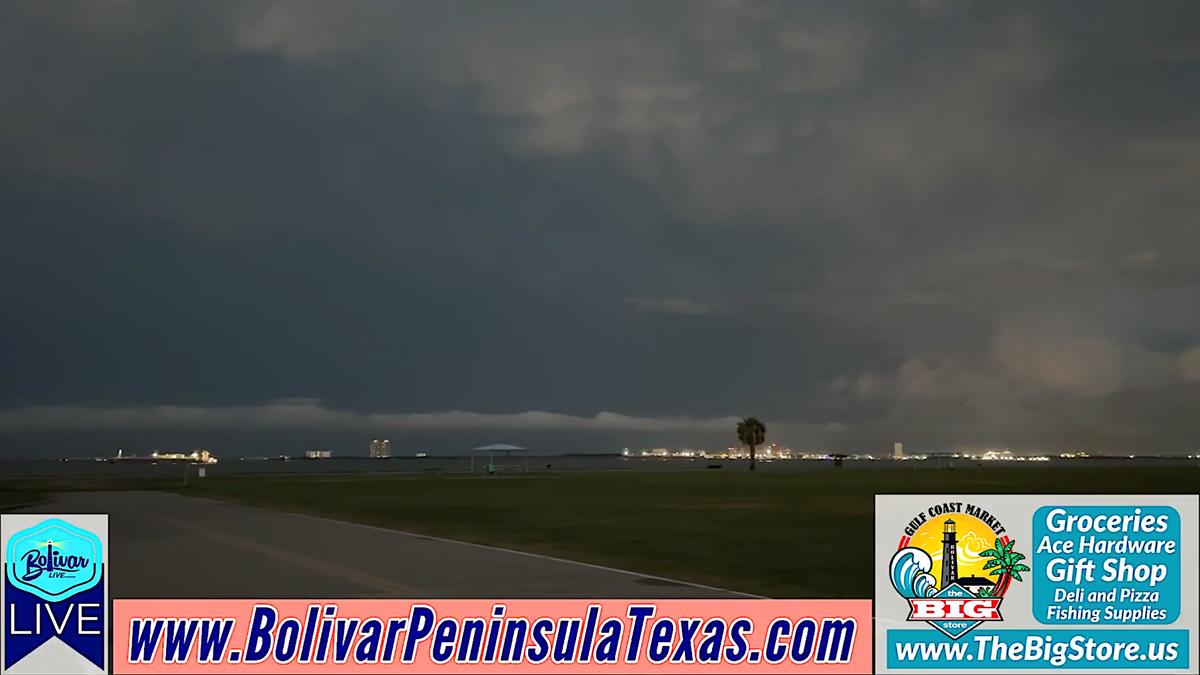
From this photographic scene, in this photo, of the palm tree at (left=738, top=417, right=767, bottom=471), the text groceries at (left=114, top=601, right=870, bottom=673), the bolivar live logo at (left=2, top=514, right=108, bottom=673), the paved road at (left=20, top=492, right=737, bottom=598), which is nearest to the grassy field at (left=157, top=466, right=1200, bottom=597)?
the paved road at (left=20, top=492, right=737, bottom=598)

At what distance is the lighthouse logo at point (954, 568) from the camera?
933 cm

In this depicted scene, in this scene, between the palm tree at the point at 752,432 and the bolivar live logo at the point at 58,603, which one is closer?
the bolivar live logo at the point at 58,603

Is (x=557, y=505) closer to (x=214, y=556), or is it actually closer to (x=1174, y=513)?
(x=214, y=556)

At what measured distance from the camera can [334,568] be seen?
15375 mm

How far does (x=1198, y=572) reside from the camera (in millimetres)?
9844

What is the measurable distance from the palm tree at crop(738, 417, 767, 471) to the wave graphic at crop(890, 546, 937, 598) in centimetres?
11662

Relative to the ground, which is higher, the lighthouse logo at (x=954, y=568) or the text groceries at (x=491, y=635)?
the lighthouse logo at (x=954, y=568)

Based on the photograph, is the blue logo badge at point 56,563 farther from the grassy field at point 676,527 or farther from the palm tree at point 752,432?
the palm tree at point 752,432

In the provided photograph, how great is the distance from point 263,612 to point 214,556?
6.21 meters

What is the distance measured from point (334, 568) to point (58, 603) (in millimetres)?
6572

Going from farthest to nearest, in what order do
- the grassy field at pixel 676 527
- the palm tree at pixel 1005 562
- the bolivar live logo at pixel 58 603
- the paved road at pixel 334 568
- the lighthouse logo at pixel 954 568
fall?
the grassy field at pixel 676 527
the paved road at pixel 334 568
the palm tree at pixel 1005 562
the lighthouse logo at pixel 954 568
the bolivar live logo at pixel 58 603

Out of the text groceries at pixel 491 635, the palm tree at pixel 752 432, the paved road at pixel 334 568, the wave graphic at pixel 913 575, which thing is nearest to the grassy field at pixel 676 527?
the paved road at pixel 334 568

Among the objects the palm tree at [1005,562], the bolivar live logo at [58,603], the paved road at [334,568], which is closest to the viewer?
the bolivar live logo at [58,603]

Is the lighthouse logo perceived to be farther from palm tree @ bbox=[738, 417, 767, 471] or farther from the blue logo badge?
palm tree @ bbox=[738, 417, 767, 471]
